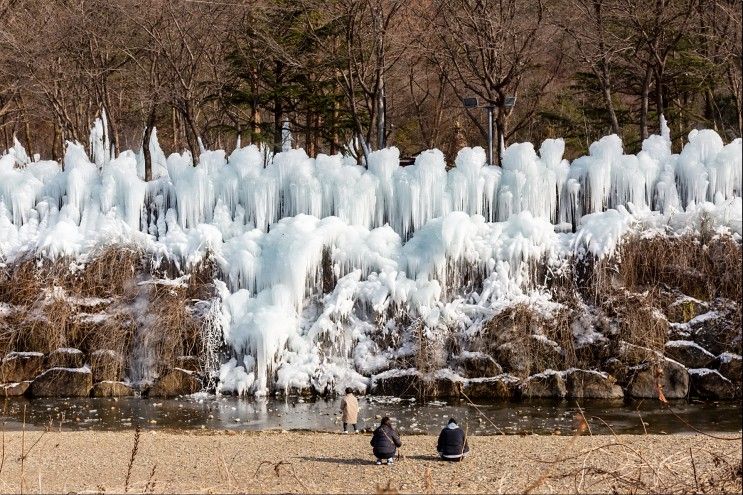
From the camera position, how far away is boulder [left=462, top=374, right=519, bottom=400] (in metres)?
18.1

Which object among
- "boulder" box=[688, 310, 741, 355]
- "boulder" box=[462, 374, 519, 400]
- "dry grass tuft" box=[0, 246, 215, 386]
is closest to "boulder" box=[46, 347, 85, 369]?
"dry grass tuft" box=[0, 246, 215, 386]

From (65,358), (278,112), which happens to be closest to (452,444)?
(65,358)

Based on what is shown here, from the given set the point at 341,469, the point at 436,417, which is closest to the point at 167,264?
the point at 436,417

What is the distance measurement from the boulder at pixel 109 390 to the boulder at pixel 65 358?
71 centimetres

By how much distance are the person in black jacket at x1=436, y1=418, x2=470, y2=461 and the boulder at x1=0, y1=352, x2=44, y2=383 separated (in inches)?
401

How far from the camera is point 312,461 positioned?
12.8 metres

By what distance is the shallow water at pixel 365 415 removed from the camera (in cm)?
1562

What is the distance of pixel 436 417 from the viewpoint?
16438mm

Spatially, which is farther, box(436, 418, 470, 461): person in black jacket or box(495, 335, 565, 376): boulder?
box(495, 335, 565, 376): boulder

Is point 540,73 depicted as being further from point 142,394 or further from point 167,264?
point 142,394

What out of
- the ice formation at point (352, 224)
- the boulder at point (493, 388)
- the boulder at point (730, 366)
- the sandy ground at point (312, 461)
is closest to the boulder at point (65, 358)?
the ice formation at point (352, 224)

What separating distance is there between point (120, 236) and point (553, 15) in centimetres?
1339

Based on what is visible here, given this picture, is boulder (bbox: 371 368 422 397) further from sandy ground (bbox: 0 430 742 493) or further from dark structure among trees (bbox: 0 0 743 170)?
dark structure among trees (bbox: 0 0 743 170)

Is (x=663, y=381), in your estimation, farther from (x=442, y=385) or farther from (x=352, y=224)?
(x=352, y=224)
